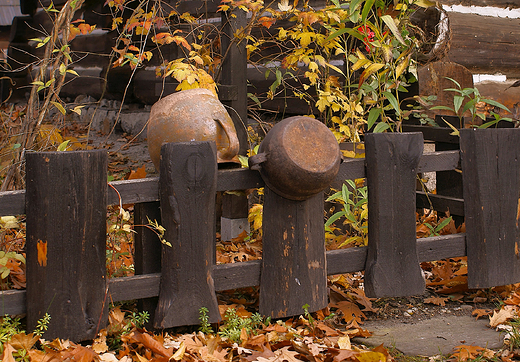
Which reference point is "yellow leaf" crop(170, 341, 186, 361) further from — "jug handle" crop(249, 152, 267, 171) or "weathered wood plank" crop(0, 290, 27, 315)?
"jug handle" crop(249, 152, 267, 171)

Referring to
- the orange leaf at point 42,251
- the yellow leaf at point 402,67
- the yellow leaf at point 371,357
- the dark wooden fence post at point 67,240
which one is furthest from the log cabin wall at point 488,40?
the orange leaf at point 42,251

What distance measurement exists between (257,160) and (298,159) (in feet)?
0.59

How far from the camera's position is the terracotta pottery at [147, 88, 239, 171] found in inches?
→ 95.8

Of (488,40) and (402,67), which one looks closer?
(402,67)

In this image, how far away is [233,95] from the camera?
11.2ft

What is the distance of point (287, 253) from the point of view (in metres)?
2.43

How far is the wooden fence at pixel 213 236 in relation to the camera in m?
2.06

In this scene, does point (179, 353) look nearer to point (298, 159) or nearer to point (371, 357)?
point (371, 357)

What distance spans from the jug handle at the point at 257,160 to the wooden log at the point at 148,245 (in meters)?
0.45

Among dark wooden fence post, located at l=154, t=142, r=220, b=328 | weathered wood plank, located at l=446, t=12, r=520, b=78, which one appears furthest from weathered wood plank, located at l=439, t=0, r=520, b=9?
dark wooden fence post, located at l=154, t=142, r=220, b=328

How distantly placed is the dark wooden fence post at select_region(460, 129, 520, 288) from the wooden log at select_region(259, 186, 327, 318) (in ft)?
3.01

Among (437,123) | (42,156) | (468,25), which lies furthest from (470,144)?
(468,25)

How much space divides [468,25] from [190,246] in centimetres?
385

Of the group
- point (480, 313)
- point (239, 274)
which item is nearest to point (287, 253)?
point (239, 274)
